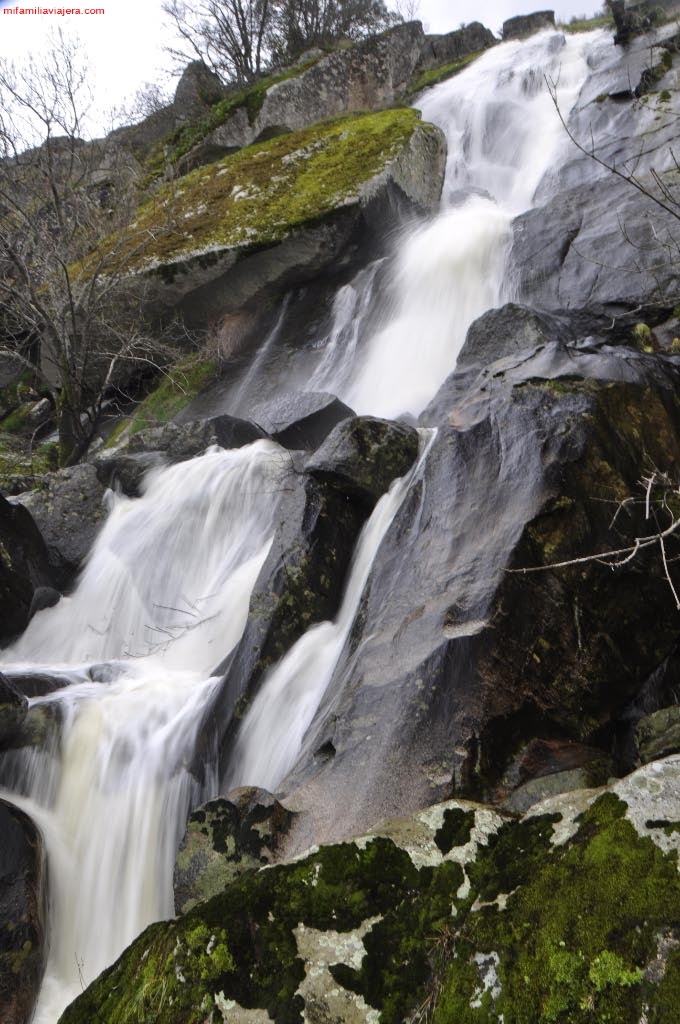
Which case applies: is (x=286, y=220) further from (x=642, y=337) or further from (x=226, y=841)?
(x=226, y=841)

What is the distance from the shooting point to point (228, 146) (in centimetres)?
1830

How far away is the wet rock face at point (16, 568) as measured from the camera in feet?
26.6

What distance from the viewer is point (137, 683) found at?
6.43 m

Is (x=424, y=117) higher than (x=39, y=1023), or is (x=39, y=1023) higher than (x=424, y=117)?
(x=424, y=117)

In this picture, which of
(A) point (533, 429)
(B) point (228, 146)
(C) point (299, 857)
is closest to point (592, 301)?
(A) point (533, 429)

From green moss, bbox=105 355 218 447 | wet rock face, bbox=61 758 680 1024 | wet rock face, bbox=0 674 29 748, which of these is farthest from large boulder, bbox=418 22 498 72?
wet rock face, bbox=61 758 680 1024

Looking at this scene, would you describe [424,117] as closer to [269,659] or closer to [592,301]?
[592,301]

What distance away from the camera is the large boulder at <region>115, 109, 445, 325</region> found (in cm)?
1270

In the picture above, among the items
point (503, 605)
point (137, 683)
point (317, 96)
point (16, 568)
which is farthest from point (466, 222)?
point (503, 605)

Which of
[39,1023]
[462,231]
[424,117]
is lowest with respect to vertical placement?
[39,1023]

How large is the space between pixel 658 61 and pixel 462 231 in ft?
17.6

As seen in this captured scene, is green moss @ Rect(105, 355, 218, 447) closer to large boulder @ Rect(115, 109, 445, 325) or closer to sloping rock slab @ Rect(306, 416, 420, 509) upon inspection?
large boulder @ Rect(115, 109, 445, 325)

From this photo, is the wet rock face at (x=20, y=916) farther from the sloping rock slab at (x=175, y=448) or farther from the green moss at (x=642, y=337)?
the green moss at (x=642, y=337)

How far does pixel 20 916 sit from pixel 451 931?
10.2 ft
